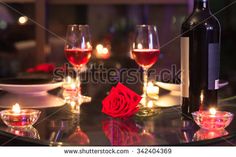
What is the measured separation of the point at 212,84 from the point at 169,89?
32cm

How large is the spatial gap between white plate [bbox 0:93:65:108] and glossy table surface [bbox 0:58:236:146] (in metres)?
0.06

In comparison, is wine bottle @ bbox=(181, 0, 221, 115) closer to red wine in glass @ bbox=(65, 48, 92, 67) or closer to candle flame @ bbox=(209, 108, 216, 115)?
candle flame @ bbox=(209, 108, 216, 115)

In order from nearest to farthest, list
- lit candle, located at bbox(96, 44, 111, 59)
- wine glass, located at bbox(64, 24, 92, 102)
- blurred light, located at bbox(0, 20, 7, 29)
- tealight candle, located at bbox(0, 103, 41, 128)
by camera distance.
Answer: tealight candle, located at bbox(0, 103, 41, 128), wine glass, located at bbox(64, 24, 92, 102), lit candle, located at bbox(96, 44, 111, 59), blurred light, located at bbox(0, 20, 7, 29)

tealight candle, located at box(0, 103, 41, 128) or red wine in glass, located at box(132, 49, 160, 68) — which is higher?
red wine in glass, located at box(132, 49, 160, 68)

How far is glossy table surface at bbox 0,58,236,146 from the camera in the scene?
28.7 inches

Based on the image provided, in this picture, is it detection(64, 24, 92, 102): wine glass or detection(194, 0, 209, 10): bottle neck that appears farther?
detection(64, 24, 92, 102): wine glass

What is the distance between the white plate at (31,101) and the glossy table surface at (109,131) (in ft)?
0.18

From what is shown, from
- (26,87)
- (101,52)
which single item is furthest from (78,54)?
(101,52)

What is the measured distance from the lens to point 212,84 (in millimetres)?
914

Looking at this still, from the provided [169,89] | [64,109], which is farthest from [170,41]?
[64,109]

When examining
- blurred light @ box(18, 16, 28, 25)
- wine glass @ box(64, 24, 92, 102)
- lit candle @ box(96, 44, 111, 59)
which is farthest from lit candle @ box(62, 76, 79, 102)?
blurred light @ box(18, 16, 28, 25)

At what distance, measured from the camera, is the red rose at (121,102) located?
0.86 metres

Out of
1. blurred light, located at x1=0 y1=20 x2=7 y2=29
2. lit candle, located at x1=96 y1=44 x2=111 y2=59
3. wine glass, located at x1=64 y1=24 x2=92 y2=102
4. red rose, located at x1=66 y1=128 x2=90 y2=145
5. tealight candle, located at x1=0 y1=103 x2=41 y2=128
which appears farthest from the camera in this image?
blurred light, located at x1=0 y1=20 x2=7 y2=29

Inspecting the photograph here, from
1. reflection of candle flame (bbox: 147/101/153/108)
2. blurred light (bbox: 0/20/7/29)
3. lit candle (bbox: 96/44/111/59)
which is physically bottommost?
reflection of candle flame (bbox: 147/101/153/108)
